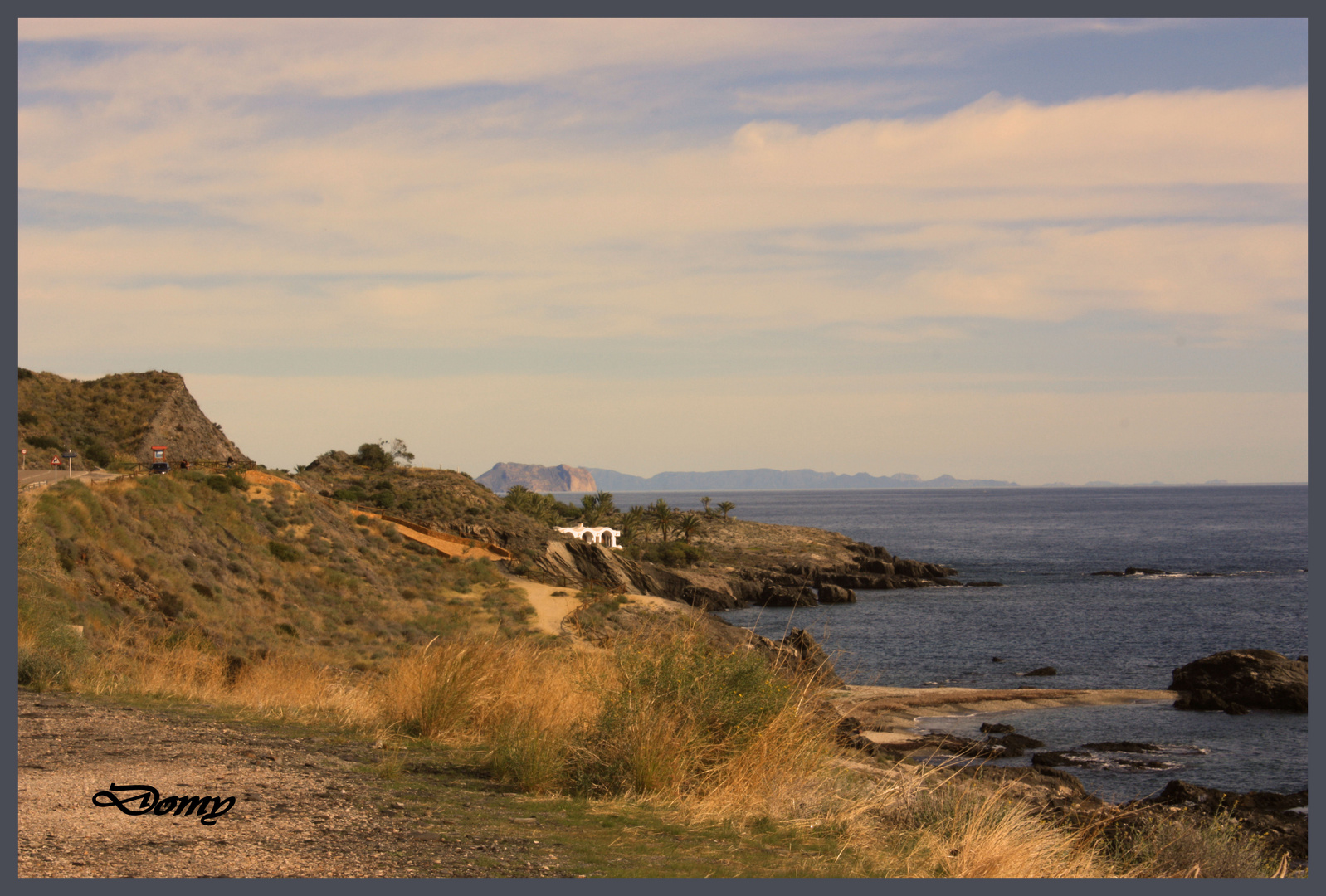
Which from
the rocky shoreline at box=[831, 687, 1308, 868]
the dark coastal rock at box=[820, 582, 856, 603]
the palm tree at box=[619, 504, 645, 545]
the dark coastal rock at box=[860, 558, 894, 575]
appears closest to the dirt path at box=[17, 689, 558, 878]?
the rocky shoreline at box=[831, 687, 1308, 868]

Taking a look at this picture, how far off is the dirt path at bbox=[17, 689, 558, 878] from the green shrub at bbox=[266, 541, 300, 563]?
30.3 metres

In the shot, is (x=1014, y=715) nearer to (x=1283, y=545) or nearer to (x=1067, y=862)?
(x=1067, y=862)

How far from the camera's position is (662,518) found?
9956cm

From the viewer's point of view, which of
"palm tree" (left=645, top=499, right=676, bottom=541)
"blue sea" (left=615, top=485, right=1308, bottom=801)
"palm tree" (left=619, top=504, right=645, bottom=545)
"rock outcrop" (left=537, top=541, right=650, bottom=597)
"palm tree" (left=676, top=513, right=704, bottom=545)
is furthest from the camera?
"palm tree" (left=645, top=499, right=676, bottom=541)

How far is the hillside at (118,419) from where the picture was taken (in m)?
50.6

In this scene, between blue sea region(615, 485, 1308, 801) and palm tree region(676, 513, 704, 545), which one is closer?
blue sea region(615, 485, 1308, 801)

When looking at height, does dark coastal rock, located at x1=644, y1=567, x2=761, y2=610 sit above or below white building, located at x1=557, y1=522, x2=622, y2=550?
below

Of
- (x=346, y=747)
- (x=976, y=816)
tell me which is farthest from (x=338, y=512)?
(x=976, y=816)

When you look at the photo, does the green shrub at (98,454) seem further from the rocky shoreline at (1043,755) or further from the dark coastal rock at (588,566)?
the rocky shoreline at (1043,755)

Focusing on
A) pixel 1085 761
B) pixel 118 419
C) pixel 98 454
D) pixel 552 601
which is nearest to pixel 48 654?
pixel 1085 761

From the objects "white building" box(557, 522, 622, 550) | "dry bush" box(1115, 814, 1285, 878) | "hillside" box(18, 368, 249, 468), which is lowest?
"white building" box(557, 522, 622, 550)

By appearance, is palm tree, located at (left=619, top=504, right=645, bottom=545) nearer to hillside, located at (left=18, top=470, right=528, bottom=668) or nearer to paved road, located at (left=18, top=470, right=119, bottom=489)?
hillside, located at (left=18, top=470, right=528, bottom=668)

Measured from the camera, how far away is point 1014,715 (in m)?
36.8

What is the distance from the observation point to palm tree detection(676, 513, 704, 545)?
325 ft
